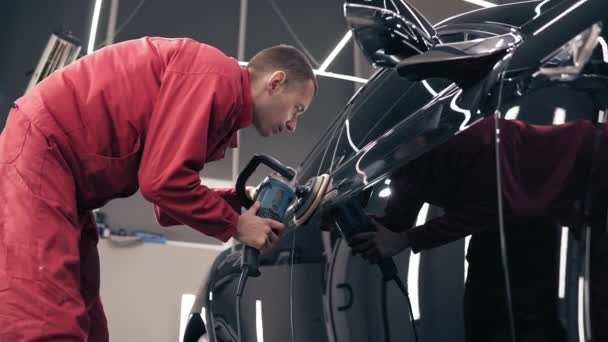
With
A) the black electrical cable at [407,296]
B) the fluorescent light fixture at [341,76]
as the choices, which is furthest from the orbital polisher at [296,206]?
the fluorescent light fixture at [341,76]

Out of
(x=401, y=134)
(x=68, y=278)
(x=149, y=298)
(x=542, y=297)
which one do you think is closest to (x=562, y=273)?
(x=542, y=297)

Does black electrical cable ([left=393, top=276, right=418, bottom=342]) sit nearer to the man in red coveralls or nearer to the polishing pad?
the polishing pad

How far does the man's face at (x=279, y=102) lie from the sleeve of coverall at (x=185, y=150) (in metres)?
0.19

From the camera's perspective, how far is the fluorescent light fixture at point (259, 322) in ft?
4.50

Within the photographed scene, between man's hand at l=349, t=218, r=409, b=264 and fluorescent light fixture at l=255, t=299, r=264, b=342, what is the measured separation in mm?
447

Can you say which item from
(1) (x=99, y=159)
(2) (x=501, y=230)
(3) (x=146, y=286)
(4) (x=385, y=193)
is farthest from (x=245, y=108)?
(3) (x=146, y=286)

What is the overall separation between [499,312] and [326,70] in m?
4.29

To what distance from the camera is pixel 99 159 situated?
1.38 m

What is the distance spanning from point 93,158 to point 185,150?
0.24 m

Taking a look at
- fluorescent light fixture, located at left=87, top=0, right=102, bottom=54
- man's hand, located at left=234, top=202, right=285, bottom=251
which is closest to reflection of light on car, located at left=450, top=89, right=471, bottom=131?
man's hand, located at left=234, top=202, right=285, bottom=251

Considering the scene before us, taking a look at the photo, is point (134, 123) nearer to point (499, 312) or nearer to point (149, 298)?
point (499, 312)

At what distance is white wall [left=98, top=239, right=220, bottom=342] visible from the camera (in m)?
3.86

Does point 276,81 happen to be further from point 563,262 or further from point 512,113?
point 563,262

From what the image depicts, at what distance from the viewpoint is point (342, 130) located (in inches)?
55.2
